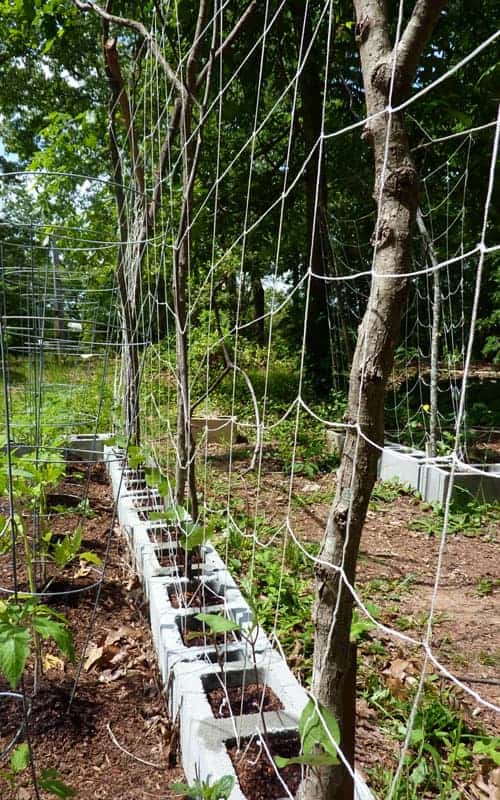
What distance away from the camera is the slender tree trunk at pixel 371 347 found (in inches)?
30.3

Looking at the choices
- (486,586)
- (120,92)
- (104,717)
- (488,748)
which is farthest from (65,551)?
(120,92)

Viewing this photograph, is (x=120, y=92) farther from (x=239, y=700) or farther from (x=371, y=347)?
(x=239, y=700)

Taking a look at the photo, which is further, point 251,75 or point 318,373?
point 318,373

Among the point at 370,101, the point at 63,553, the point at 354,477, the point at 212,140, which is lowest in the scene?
the point at 63,553

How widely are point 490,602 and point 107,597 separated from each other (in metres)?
1.68

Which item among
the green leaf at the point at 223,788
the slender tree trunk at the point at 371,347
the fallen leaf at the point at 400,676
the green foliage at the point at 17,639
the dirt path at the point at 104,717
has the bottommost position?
the dirt path at the point at 104,717

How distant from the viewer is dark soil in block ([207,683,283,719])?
1.41 metres

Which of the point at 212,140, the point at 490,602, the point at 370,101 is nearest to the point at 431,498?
the point at 490,602

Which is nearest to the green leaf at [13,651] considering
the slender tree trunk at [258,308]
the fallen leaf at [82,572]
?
the fallen leaf at [82,572]

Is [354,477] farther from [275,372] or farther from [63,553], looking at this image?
[275,372]

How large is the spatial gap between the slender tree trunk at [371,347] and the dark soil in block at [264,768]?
0.82 feet

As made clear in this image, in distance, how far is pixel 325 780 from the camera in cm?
92

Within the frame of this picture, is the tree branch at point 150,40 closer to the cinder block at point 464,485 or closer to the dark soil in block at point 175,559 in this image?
the dark soil in block at point 175,559

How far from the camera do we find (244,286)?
21.1 ft
